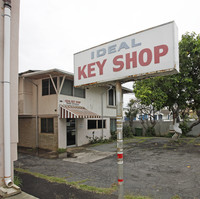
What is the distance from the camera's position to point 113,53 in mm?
3158

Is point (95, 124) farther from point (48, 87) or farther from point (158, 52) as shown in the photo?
point (158, 52)

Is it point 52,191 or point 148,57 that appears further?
point 52,191

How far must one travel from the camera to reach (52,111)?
455 inches

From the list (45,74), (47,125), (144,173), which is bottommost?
(144,173)

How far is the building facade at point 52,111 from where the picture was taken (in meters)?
11.3

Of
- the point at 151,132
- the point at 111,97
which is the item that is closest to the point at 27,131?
the point at 111,97

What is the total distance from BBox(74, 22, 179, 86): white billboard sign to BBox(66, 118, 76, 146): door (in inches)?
359

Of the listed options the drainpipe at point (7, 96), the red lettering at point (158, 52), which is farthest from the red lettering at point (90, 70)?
the drainpipe at point (7, 96)

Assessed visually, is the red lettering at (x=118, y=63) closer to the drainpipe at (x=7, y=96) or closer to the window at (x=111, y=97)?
the drainpipe at (x=7, y=96)

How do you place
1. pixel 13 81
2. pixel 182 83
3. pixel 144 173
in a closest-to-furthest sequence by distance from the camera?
pixel 13 81, pixel 144 173, pixel 182 83

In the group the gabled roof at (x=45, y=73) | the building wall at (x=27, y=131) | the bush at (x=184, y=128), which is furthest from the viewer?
the bush at (x=184, y=128)

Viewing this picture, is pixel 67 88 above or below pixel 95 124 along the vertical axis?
above

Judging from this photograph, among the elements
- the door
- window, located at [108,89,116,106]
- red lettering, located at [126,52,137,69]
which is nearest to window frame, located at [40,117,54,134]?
the door

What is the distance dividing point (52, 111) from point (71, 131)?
2.08m
